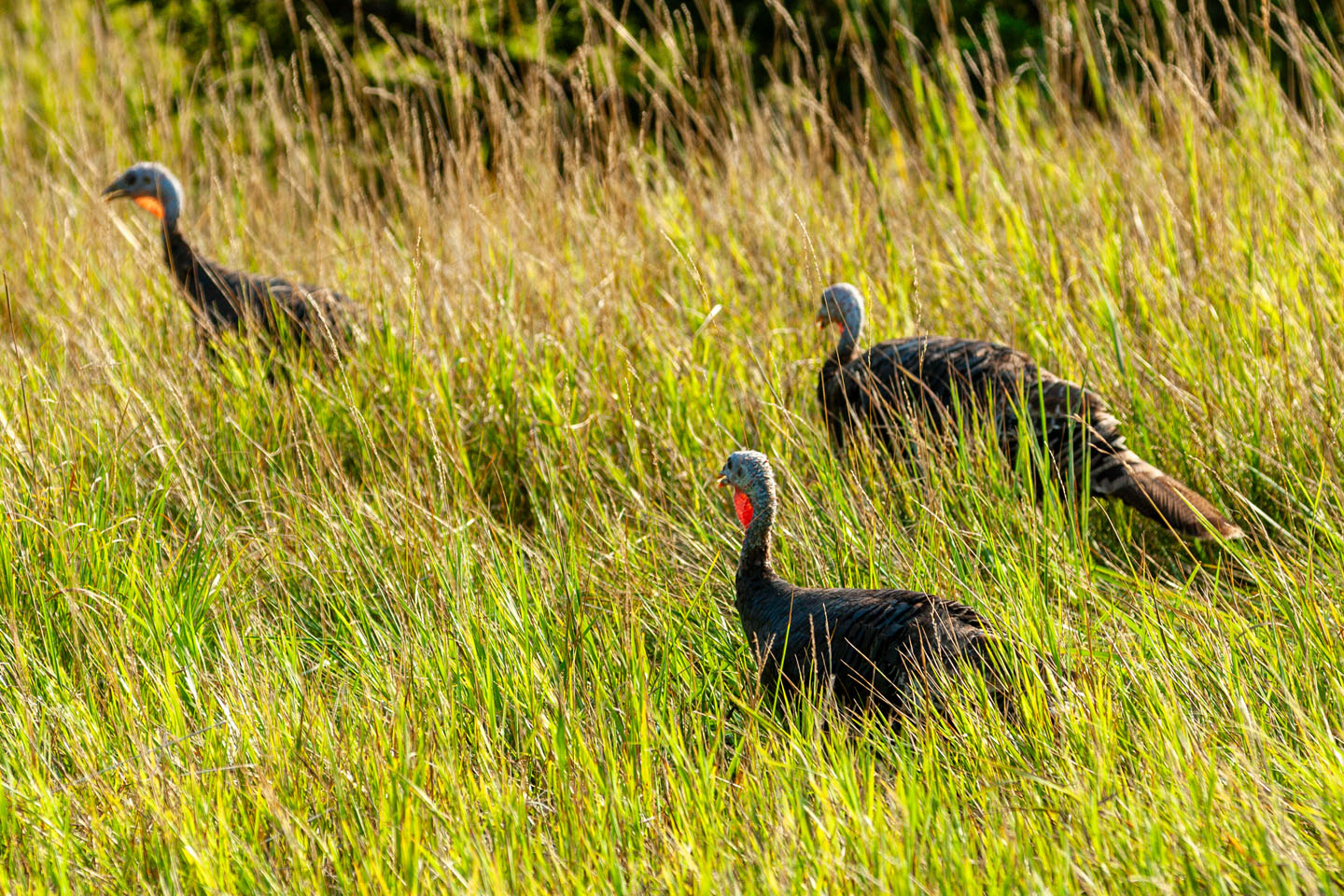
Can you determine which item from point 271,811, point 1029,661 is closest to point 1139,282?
point 1029,661

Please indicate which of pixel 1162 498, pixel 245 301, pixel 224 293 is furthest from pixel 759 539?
pixel 224 293

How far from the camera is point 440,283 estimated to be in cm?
445

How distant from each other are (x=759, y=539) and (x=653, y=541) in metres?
0.44

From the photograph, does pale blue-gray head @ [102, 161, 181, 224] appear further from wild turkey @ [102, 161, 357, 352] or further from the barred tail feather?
the barred tail feather

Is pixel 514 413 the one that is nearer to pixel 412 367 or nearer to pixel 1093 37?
pixel 412 367

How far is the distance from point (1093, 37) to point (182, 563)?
4985 millimetres

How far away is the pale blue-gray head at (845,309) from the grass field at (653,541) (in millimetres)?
207

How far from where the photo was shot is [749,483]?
310cm

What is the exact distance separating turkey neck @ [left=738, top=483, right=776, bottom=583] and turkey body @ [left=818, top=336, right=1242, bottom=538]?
0.41m

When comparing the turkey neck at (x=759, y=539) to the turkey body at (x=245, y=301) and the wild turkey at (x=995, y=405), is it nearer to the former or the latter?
the wild turkey at (x=995, y=405)

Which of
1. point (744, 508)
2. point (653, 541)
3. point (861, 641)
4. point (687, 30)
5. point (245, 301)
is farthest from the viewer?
point (687, 30)

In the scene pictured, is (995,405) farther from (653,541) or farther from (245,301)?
(245,301)

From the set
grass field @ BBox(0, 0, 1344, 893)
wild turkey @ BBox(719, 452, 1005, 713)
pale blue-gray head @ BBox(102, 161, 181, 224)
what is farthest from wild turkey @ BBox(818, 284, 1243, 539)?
pale blue-gray head @ BBox(102, 161, 181, 224)

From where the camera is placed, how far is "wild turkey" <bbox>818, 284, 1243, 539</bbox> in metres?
3.34
